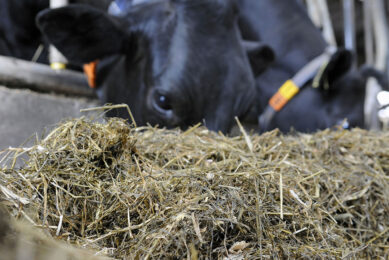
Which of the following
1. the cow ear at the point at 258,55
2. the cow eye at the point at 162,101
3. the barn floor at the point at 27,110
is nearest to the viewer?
the barn floor at the point at 27,110

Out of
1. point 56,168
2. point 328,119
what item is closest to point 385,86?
point 328,119

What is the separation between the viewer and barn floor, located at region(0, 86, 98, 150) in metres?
1.86

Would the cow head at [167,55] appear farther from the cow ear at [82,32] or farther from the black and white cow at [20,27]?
the black and white cow at [20,27]

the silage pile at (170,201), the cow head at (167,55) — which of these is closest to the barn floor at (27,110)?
the cow head at (167,55)

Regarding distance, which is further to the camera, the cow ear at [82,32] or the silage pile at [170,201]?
the cow ear at [82,32]

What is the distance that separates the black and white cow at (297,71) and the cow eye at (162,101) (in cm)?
85

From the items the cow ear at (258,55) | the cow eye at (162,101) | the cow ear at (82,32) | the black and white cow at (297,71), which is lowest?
the black and white cow at (297,71)

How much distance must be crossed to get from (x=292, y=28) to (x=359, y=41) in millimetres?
4717

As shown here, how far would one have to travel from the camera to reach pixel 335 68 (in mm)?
3152

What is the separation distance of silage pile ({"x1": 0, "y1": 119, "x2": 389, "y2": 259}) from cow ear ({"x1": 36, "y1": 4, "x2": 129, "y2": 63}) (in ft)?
3.22

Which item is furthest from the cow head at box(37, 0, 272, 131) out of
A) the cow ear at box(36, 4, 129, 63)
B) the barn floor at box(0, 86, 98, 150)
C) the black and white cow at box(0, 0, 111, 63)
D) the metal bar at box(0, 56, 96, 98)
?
the black and white cow at box(0, 0, 111, 63)

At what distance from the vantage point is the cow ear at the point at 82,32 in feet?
6.88

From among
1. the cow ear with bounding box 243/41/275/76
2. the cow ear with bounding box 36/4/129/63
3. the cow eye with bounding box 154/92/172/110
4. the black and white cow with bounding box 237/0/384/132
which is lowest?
the black and white cow with bounding box 237/0/384/132

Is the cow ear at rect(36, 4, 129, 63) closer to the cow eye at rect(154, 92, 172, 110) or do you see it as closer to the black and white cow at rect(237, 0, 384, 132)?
the cow eye at rect(154, 92, 172, 110)
